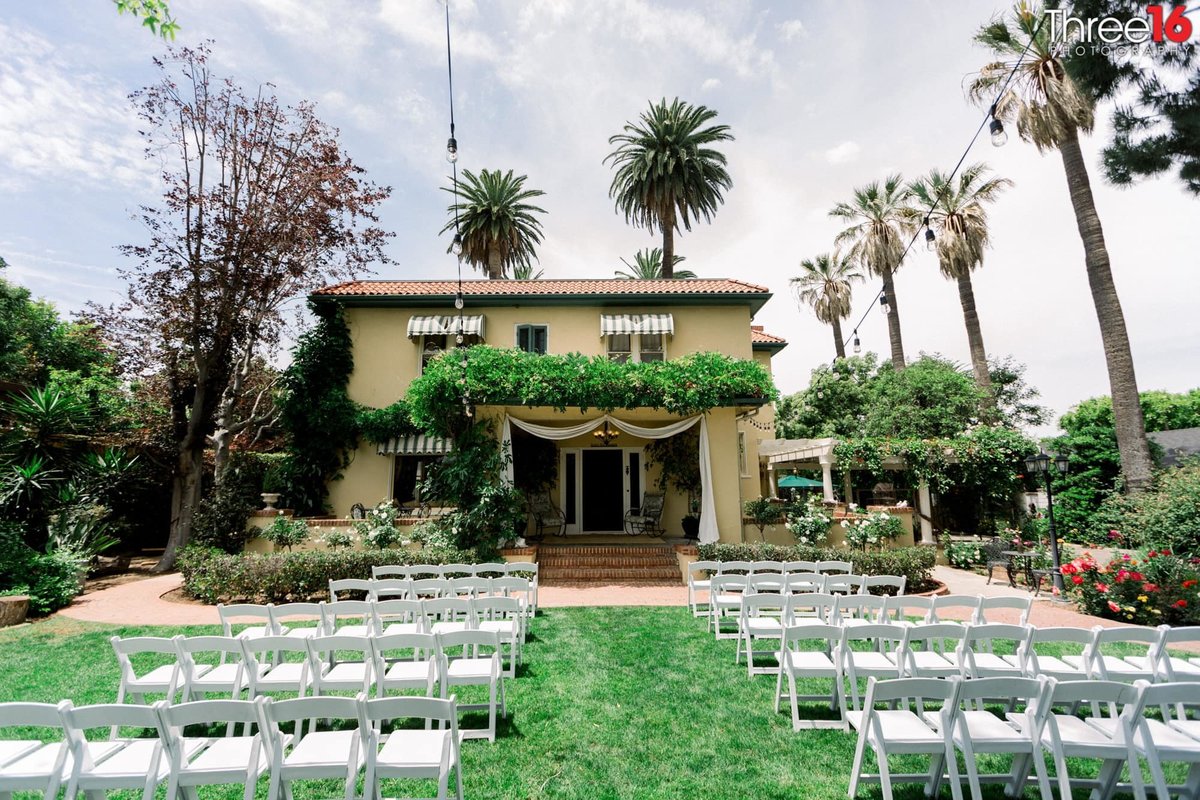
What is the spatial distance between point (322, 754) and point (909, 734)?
367cm

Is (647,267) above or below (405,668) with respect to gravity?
above

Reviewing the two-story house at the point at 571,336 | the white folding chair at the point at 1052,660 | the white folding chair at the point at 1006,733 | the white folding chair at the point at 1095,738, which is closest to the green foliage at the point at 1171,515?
the white folding chair at the point at 1052,660

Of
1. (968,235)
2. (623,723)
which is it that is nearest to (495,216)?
(968,235)

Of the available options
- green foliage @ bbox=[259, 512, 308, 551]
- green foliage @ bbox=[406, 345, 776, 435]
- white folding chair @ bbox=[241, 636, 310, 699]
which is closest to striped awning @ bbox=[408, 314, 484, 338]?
green foliage @ bbox=[406, 345, 776, 435]

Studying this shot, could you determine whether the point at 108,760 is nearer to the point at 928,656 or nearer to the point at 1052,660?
the point at 928,656

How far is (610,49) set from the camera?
7.55 meters

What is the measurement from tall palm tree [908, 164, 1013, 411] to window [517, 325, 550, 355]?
1640 centimetres

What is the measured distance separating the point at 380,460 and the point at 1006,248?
81.2 feet

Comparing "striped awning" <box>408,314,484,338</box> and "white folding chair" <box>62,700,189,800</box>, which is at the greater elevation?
"striped awning" <box>408,314,484,338</box>

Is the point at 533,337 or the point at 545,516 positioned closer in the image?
the point at 545,516

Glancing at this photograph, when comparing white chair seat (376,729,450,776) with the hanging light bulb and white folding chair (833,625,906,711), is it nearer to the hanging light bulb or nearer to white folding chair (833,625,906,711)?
white folding chair (833,625,906,711)

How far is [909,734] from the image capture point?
3.36m

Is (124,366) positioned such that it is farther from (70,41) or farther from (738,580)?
(738,580)

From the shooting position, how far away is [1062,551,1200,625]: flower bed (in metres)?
7.71
